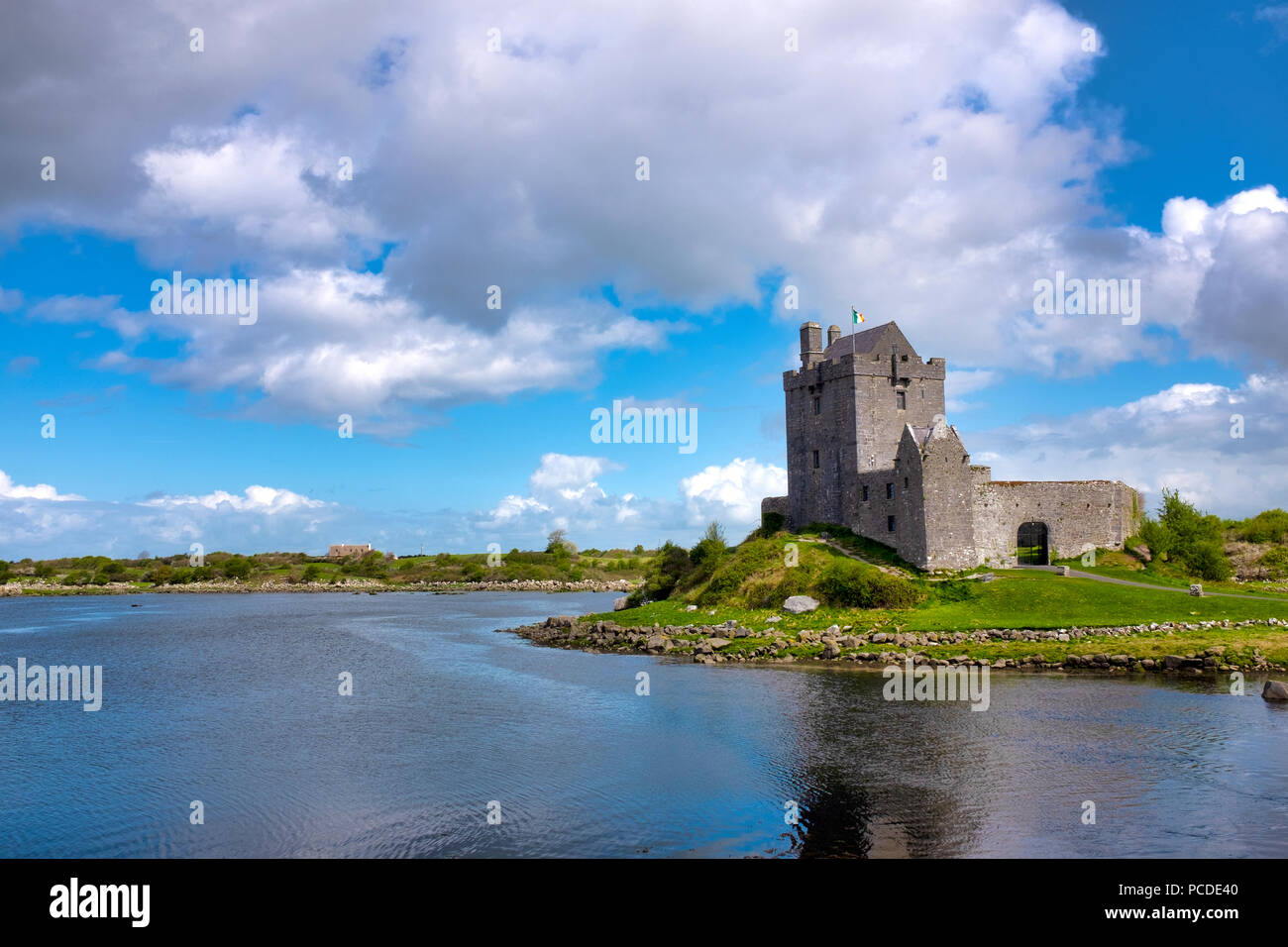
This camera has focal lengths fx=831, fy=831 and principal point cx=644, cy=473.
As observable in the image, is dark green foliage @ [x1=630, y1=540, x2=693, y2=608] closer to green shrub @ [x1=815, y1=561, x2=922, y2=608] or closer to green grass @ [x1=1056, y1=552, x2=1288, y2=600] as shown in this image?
green shrub @ [x1=815, y1=561, x2=922, y2=608]

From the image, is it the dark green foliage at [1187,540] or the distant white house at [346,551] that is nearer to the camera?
the dark green foliage at [1187,540]

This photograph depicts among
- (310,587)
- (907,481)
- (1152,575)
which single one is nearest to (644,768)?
(907,481)

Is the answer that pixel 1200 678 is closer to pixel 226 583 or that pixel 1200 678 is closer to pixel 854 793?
pixel 854 793

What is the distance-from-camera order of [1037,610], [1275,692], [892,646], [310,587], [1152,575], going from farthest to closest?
[310,587], [1152,575], [1037,610], [892,646], [1275,692]

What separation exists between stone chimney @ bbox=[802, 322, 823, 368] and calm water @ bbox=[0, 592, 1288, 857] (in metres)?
28.7

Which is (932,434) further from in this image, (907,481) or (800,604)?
(800,604)

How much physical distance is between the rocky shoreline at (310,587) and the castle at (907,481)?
69.6 metres

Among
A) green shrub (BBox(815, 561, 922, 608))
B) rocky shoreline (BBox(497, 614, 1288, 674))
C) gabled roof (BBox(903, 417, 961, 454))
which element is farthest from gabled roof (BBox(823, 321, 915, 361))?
rocky shoreline (BBox(497, 614, 1288, 674))

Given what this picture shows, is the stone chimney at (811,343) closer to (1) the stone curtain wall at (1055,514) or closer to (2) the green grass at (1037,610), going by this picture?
(1) the stone curtain wall at (1055,514)

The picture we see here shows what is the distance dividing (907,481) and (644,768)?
3289 centimetres

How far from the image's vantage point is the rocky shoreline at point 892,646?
30.3m

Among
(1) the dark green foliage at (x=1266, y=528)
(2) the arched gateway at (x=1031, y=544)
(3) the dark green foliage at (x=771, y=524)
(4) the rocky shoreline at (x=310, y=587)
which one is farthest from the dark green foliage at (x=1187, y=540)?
(4) the rocky shoreline at (x=310, y=587)

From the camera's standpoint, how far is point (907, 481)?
160ft

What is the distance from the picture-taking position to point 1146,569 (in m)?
47.9
